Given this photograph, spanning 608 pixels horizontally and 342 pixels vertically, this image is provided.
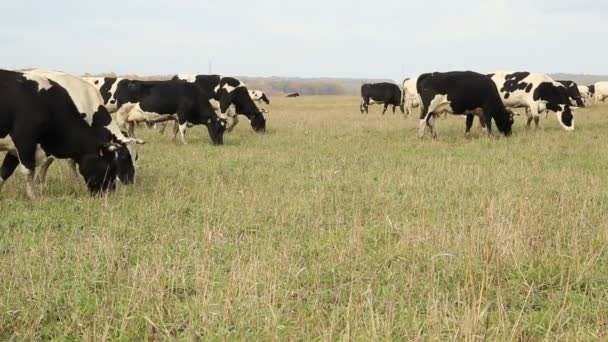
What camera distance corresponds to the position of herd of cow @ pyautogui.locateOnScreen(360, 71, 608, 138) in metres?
15.8

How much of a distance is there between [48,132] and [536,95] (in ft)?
52.2

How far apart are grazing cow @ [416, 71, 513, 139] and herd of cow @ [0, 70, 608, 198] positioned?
29 millimetres

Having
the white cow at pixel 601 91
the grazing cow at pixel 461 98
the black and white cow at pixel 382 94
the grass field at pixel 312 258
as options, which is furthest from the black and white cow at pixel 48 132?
the white cow at pixel 601 91

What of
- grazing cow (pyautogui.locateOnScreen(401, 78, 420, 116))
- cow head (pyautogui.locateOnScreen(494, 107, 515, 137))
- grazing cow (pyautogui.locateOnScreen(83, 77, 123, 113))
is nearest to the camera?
cow head (pyautogui.locateOnScreen(494, 107, 515, 137))

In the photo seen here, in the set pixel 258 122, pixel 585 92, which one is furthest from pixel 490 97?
pixel 585 92

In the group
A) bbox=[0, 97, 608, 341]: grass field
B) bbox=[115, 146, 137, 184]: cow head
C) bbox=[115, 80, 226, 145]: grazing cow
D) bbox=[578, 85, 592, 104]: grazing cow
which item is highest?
bbox=[578, 85, 592, 104]: grazing cow

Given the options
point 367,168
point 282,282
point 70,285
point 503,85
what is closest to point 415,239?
point 282,282

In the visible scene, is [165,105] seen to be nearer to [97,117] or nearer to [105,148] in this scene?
[97,117]

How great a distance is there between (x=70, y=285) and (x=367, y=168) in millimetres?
7111

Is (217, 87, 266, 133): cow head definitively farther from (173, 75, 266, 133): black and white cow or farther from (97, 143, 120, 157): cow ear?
(97, 143, 120, 157): cow ear

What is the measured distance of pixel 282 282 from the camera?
4.26 m

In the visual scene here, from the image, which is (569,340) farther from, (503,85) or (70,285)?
(503,85)

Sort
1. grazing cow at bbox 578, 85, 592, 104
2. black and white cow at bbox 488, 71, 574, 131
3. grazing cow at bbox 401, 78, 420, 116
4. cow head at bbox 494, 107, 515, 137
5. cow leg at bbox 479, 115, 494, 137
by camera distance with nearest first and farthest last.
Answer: cow leg at bbox 479, 115, 494, 137 → cow head at bbox 494, 107, 515, 137 → black and white cow at bbox 488, 71, 574, 131 → grazing cow at bbox 401, 78, 420, 116 → grazing cow at bbox 578, 85, 592, 104

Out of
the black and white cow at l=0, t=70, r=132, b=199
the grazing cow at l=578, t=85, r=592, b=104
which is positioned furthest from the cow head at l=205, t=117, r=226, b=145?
the grazing cow at l=578, t=85, r=592, b=104
